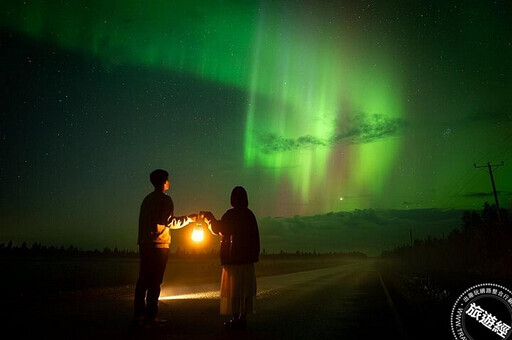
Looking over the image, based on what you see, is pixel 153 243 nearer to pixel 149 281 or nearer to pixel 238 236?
pixel 149 281

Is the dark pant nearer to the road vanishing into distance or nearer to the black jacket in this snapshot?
the road vanishing into distance

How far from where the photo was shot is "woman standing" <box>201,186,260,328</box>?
7.04 metres

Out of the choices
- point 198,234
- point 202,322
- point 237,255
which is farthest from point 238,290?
point 198,234

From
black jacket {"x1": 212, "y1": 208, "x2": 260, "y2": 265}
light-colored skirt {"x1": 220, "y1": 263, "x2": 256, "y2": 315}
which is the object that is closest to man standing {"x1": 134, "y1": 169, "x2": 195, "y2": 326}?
black jacket {"x1": 212, "y1": 208, "x2": 260, "y2": 265}

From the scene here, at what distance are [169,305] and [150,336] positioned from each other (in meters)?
4.23

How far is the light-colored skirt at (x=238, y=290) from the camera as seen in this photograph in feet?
23.1

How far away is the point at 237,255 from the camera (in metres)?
7.26
